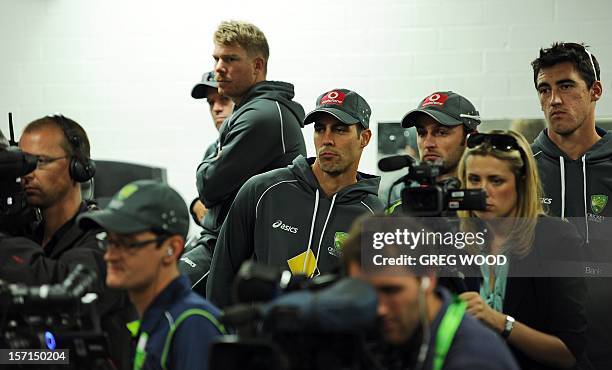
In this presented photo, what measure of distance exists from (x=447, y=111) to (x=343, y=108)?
37cm

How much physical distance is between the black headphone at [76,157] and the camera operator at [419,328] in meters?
1.32

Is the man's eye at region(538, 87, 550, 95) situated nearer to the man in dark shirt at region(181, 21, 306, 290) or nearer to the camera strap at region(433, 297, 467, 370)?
the man in dark shirt at region(181, 21, 306, 290)

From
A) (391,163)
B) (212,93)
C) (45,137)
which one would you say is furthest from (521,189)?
(212,93)

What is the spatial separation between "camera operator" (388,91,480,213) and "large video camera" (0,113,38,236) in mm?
1340

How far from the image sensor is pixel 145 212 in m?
2.66

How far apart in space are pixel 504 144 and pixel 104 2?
3089 millimetres

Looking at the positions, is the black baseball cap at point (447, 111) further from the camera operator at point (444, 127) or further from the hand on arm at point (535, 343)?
the hand on arm at point (535, 343)

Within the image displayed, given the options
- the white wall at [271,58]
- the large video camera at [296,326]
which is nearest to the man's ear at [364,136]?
the white wall at [271,58]

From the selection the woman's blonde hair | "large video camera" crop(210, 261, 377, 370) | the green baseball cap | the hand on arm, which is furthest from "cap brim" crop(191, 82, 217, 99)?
"large video camera" crop(210, 261, 377, 370)

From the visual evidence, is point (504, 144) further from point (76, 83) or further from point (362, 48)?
point (76, 83)

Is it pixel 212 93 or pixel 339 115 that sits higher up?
pixel 212 93

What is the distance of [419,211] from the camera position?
2947 mm

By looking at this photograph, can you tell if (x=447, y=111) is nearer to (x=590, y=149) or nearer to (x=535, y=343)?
(x=590, y=149)

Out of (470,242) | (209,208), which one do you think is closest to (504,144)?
(470,242)
